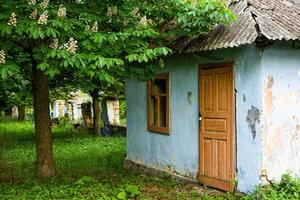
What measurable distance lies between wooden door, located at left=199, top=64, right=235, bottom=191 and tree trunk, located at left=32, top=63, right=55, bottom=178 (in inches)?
129

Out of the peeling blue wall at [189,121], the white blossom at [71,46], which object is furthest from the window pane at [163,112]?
the white blossom at [71,46]

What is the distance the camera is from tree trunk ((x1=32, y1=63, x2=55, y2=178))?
863 cm

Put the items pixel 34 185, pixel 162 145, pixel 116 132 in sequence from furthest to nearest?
pixel 116 132 → pixel 162 145 → pixel 34 185

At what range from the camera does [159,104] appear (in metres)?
9.66

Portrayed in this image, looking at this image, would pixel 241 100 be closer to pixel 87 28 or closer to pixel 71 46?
pixel 87 28

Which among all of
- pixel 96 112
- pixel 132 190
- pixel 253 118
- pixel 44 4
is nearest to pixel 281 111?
pixel 253 118

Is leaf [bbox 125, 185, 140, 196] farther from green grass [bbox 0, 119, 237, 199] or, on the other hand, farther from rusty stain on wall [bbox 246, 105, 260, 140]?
rusty stain on wall [bbox 246, 105, 260, 140]

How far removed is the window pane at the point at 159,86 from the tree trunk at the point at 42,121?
8.38 ft

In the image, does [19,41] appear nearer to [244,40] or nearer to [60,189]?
[60,189]

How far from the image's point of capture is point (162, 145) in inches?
372

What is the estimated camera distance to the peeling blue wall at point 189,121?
271 inches

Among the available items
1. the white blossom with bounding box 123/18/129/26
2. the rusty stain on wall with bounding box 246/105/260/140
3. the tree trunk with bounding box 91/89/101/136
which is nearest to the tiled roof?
the rusty stain on wall with bounding box 246/105/260/140

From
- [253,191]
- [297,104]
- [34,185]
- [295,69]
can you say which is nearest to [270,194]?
[253,191]

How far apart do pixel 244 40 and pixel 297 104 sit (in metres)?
1.66
